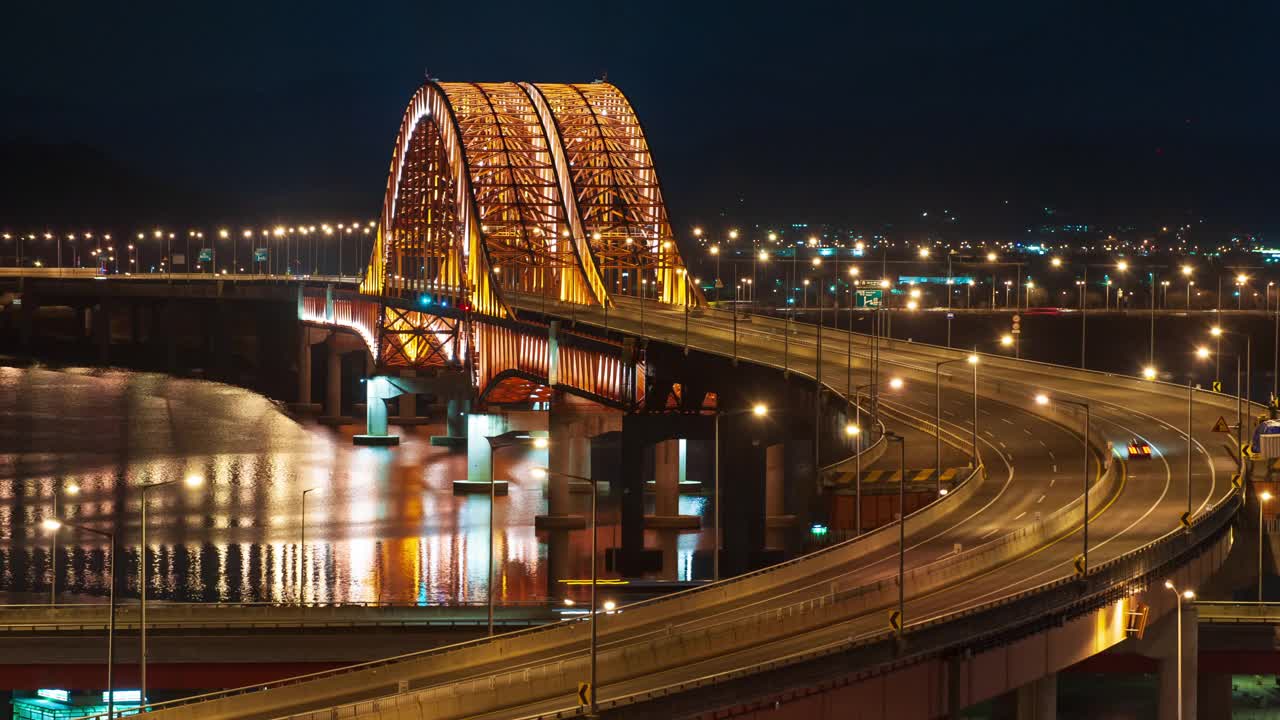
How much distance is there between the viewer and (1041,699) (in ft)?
154

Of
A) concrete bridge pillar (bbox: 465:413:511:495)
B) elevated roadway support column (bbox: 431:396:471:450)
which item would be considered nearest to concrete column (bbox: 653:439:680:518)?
concrete bridge pillar (bbox: 465:413:511:495)

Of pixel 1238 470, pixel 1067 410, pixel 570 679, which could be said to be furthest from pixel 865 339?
pixel 570 679

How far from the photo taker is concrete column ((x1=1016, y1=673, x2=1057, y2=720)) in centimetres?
4678

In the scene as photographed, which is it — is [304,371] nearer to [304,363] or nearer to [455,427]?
[304,363]

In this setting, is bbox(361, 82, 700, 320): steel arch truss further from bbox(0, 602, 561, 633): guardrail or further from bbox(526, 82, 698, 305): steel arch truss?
bbox(0, 602, 561, 633): guardrail

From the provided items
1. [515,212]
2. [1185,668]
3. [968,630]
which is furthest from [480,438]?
[968,630]

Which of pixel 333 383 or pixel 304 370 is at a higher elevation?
pixel 304 370

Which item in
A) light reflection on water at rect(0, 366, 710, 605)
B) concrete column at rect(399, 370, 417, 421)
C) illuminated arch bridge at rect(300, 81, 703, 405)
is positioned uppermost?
illuminated arch bridge at rect(300, 81, 703, 405)

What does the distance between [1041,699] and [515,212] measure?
83.9 m

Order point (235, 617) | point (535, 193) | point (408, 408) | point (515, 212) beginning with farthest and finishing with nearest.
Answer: point (408, 408)
point (515, 212)
point (535, 193)
point (235, 617)

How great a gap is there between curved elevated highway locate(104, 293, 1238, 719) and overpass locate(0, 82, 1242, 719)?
82mm

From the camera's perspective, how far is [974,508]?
185ft

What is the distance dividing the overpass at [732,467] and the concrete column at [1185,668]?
57 centimetres

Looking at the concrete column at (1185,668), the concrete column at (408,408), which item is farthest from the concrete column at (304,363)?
the concrete column at (1185,668)
